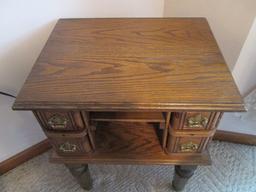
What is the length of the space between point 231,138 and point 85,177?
758 mm

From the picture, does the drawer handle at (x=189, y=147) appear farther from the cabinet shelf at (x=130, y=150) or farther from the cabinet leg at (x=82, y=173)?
the cabinet leg at (x=82, y=173)

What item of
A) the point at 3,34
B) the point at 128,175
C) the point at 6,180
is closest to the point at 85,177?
the point at 128,175

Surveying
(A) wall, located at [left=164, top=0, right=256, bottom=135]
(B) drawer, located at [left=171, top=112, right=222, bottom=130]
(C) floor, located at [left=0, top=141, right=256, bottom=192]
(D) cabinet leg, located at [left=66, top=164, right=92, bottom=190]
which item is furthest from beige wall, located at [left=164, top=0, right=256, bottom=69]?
(D) cabinet leg, located at [left=66, top=164, right=92, bottom=190]

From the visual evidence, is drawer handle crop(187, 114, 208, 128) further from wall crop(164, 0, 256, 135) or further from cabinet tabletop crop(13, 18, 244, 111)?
wall crop(164, 0, 256, 135)

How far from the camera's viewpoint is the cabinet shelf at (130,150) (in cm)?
71

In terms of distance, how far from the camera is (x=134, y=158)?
72 cm

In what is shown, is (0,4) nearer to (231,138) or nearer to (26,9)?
(26,9)

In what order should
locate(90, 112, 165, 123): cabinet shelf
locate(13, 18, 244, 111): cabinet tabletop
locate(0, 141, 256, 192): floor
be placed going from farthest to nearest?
locate(0, 141, 256, 192): floor → locate(90, 112, 165, 123): cabinet shelf → locate(13, 18, 244, 111): cabinet tabletop

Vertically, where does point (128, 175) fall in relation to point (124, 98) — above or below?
below

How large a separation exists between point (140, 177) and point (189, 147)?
449 millimetres

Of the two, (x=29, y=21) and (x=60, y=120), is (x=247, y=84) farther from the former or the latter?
(x=29, y=21)

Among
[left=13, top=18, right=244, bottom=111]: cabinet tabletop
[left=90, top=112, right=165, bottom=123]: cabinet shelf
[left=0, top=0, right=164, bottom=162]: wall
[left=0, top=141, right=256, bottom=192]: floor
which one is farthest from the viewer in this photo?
[left=0, top=141, right=256, bottom=192]: floor

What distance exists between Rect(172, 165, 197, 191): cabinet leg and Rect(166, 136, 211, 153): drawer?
0.31ft

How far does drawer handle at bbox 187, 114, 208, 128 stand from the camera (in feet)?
1.85
